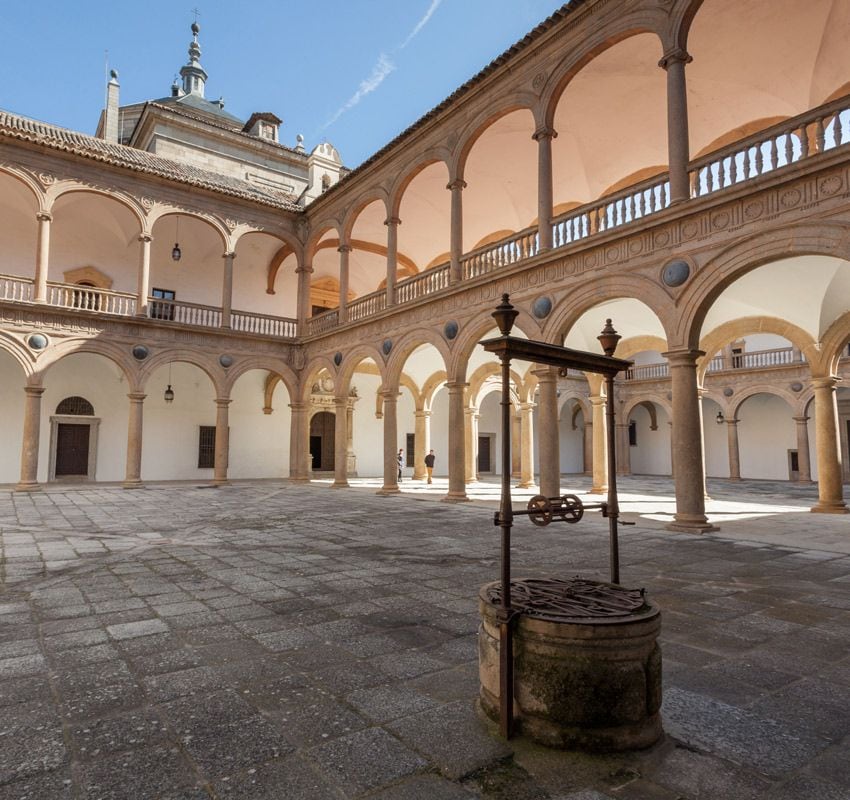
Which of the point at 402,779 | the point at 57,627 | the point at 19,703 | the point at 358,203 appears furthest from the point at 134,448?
the point at 402,779

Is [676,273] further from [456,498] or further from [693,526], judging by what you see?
[456,498]

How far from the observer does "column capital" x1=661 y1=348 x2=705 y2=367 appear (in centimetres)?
902

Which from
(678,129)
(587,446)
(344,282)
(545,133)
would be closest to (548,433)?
(678,129)

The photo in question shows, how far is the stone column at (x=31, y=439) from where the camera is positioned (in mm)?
14906

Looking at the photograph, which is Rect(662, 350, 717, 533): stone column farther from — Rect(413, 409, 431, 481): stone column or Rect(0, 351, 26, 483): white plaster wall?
Rect(0, 351, 26, 483): white plaster wall

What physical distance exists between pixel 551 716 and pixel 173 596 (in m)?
3.51

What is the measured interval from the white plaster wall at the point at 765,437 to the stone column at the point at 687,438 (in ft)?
63.6

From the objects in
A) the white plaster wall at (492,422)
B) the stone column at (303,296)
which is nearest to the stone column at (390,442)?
the stone column at (303,296)

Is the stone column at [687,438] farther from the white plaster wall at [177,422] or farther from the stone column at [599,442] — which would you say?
the white plaster wall at [177,422]

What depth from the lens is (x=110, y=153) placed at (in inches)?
650

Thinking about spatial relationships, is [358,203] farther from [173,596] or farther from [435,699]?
[435,699]

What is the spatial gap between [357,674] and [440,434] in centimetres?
2219

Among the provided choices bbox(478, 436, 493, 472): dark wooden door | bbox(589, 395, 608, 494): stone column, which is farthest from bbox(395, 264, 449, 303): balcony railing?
bbox(478, 436, 493, 472): dark wooden door

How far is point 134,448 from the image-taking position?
1661 centimetres
